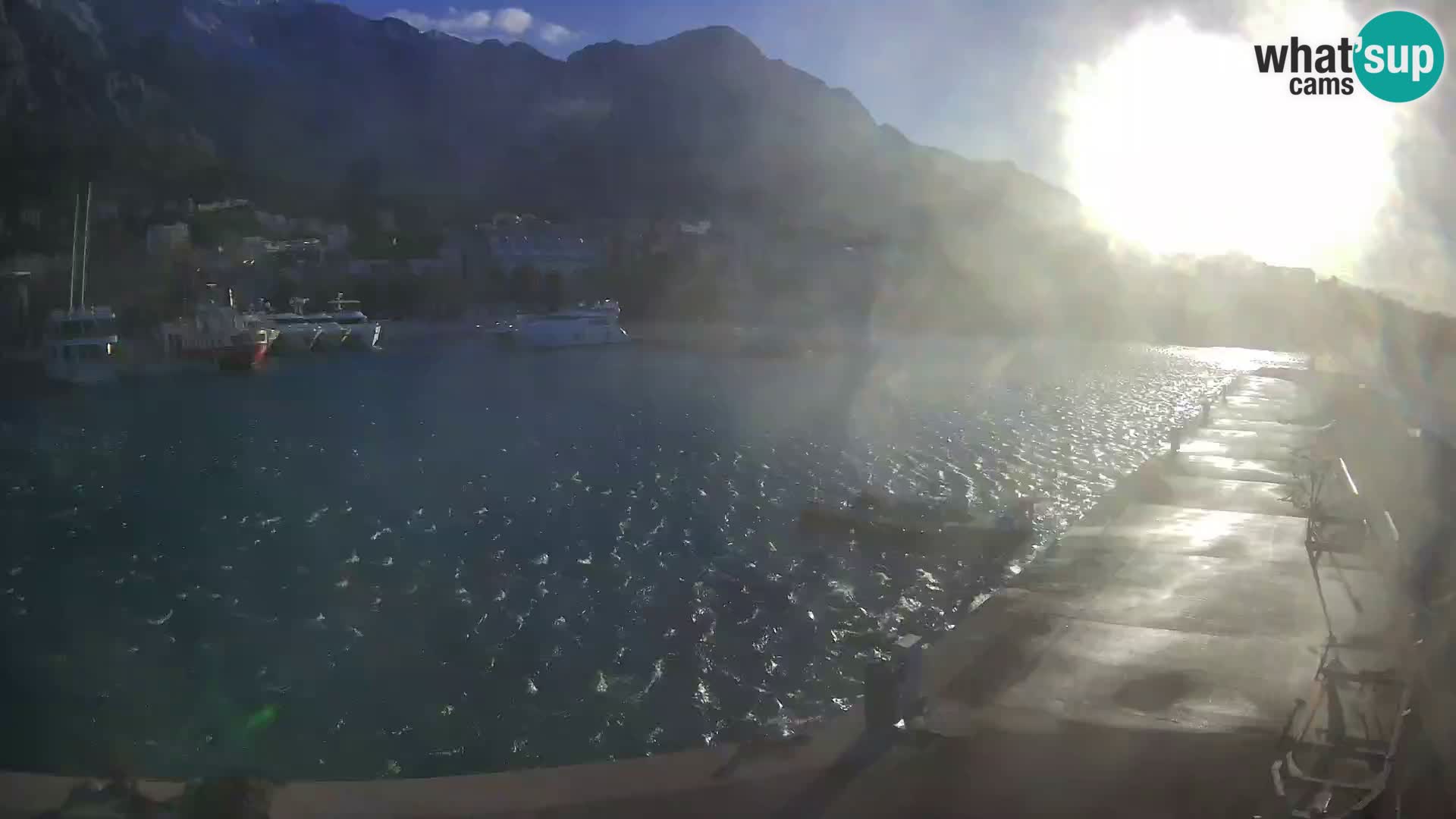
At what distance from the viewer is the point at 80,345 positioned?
44.7m

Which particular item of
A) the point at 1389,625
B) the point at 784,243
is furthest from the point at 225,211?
the point at 1389,625

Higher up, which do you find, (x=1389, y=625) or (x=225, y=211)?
(x=225, y=211)

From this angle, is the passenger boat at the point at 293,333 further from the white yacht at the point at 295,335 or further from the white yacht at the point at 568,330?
the white yacht at the point at 568,330

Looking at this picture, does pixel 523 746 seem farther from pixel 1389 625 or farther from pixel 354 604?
pixel 1389 625

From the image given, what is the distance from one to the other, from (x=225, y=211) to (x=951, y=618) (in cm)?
8019

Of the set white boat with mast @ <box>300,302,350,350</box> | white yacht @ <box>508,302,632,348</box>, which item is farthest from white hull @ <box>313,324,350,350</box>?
white yacht @ <box>508,302,632,348</box>

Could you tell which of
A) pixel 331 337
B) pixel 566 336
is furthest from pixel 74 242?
pixel 566 336

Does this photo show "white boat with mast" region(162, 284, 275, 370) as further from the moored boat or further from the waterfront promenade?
the waterfront promenade

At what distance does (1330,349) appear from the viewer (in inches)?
2313

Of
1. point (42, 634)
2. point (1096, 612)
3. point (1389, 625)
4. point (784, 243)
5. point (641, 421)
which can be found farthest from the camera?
point (784, 243)

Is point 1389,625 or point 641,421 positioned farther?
point 641,421

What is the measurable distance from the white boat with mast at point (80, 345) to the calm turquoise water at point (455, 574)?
301 inches

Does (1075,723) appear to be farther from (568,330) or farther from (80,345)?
(568,330)

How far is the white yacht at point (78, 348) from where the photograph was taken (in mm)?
44156
